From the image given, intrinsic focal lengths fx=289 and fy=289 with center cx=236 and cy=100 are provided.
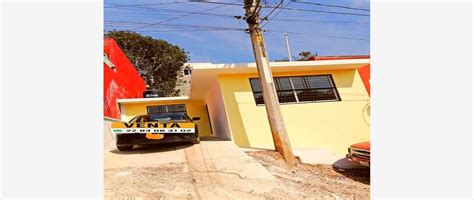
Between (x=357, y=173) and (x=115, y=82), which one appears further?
(x=115, y=82)

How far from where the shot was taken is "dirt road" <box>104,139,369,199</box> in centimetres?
370

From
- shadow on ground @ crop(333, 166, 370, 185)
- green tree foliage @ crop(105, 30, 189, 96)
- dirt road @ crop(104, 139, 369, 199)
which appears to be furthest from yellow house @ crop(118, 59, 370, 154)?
green tree foliage @ crop(105, 30, 189, 96)

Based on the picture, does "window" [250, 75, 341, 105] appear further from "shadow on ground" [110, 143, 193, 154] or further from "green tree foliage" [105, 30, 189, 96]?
"green tree foliage" [105, 30, 189, 96]

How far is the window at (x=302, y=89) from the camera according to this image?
9.01m

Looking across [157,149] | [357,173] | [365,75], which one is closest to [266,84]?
[357,173]

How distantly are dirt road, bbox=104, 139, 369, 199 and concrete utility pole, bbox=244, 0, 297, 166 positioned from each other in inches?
16.9

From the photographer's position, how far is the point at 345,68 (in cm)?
957

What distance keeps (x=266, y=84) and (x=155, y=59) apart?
21230 millimetres

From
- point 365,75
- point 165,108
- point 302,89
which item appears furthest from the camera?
point 165,108

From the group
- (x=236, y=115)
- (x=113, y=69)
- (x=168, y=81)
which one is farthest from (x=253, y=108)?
(x=168, y=81)

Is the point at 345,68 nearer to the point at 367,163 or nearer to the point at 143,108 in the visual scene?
the point at 367,163

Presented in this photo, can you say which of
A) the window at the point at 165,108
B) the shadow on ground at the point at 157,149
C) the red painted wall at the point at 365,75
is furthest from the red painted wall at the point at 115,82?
the red painted wall at the point at 365,75

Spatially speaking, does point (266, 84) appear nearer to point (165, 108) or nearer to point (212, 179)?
point (212, 179)

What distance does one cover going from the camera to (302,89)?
30.3 feet
